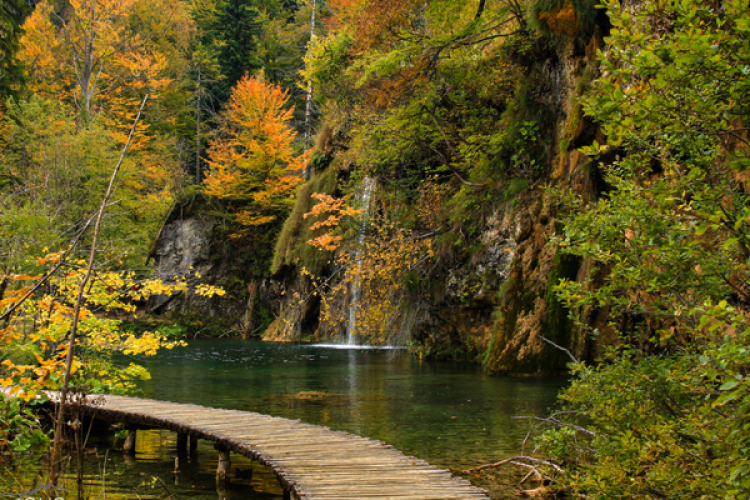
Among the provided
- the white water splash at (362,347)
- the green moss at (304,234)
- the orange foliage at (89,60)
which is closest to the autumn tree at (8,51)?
→ the orange foliage at (89,60)

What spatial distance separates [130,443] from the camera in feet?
25.0

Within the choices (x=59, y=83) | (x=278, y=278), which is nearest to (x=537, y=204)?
(x=278, y=278)

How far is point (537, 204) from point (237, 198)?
743 inches

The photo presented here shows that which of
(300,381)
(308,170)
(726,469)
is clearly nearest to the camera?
(726,469)

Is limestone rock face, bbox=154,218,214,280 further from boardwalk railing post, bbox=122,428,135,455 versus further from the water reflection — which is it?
boardwalk railing post, bbox=122,428,135,455

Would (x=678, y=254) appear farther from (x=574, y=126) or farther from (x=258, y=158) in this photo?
(x=258, y=158)

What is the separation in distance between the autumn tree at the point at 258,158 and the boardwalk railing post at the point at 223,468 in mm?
22015

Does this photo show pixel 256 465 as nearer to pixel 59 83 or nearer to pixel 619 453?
pixel 619 453

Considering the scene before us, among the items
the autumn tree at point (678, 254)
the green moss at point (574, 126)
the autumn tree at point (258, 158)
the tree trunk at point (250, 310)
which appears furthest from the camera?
the tree trunk at point (250, 310)

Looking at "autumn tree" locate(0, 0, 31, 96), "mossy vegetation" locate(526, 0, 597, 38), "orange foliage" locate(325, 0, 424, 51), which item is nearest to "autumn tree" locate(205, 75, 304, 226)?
"autumn tree" locate(0, 0, 31, 96)

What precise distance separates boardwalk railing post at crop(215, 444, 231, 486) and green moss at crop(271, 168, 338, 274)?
16231mm

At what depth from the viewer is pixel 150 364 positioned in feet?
53.8

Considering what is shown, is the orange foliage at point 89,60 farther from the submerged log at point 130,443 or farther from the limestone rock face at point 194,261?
the submerged log at point 130,443

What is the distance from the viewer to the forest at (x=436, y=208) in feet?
10.8
